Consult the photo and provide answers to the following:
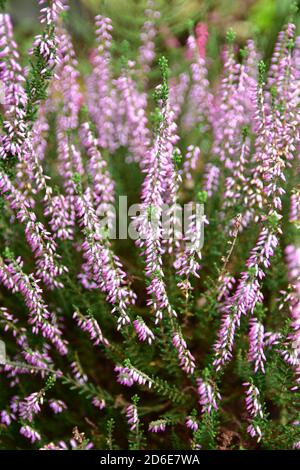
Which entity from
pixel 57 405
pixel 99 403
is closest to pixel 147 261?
pixel 99 403

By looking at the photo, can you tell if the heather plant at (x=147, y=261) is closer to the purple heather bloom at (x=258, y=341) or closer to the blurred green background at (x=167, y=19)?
the purple heather bloom at (x=258, y=341)

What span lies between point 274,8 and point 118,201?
3509mm

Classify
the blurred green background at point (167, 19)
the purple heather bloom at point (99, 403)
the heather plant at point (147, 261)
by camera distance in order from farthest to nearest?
the blurred green background at point (167, 19) < the purple heather bloom at point (99, 403) < the heather plant at point (147, 261)

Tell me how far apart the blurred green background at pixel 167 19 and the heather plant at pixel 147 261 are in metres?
1.52

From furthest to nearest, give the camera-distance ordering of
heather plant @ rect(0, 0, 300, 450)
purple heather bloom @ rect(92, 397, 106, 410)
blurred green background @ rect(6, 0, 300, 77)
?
blurred green background @ rect(6, 0, 300, 77) < purple heather bloom @ rect(92, 397, 106, 410) < heather plant @ rect(0, 0, 300, 450)

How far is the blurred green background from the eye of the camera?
5.64m

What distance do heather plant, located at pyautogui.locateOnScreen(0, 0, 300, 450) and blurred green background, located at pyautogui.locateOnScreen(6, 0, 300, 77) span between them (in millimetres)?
1520

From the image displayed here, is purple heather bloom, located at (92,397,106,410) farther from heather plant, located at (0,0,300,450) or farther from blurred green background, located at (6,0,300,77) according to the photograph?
blurred green background, located at (6,0,300,77)

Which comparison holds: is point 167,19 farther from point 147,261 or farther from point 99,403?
point 99,403

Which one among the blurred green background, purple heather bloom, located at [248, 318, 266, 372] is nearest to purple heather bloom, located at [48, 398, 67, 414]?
purple heather bloom, located at [248, 318, 266, 372]

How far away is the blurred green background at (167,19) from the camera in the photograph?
5645 mm

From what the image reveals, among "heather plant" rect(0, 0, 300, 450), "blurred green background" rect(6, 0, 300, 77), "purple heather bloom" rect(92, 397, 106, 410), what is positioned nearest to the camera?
"heather plant" rect(0, 0, 300, 450)

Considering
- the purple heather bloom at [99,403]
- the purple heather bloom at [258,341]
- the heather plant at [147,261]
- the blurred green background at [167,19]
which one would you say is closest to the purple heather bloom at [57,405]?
the heather plant at [147,261]
